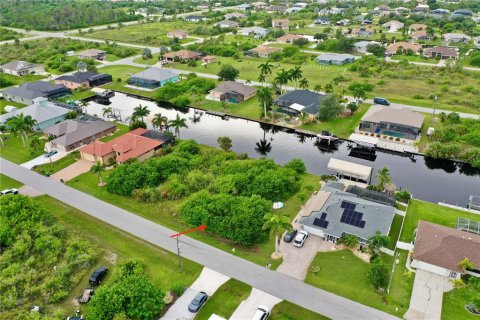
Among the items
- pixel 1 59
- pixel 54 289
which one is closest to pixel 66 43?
pixel 1 59

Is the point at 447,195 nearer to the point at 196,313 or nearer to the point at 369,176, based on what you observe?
the point at 369,176

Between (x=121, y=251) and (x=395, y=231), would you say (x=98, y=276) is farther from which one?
(x=395, y=231)

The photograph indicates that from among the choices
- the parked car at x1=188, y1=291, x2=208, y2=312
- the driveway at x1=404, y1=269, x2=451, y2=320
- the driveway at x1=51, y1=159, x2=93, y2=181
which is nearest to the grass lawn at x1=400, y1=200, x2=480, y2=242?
the driveway at x1=404, y1=269, x2=451, y2=320

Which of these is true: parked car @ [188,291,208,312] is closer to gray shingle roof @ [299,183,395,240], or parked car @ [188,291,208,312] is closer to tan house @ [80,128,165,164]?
gray shingle roof @ [299,183,395,240]

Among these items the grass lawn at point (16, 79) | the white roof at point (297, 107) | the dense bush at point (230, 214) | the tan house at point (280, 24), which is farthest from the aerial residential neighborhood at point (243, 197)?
the tan house at point (280, 24)

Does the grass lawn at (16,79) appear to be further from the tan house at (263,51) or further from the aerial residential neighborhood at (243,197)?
the tan house at (263,51)
